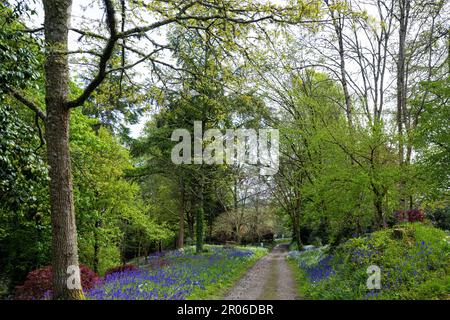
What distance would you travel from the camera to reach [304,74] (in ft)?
55.4

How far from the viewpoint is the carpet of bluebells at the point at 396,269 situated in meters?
5.68

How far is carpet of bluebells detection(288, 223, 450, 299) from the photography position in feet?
18.6

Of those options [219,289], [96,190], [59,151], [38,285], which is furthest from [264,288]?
[96,190]

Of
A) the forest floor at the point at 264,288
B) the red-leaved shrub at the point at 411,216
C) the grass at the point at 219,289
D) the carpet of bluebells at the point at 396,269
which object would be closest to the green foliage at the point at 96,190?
the grass at the point at 219,289

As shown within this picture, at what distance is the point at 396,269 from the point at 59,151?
7151 mm

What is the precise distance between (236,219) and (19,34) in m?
25.0
